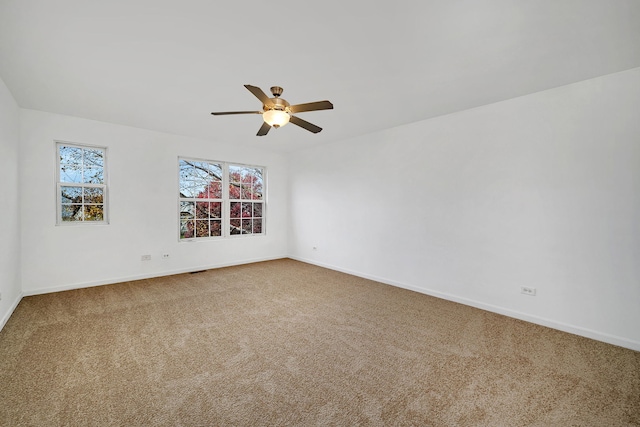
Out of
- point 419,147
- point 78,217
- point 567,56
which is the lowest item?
point 78,217

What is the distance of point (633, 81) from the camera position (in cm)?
258

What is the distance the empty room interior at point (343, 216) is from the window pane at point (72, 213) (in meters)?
0.02

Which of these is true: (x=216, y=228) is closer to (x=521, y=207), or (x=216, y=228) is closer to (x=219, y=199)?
(x=219, y=199)

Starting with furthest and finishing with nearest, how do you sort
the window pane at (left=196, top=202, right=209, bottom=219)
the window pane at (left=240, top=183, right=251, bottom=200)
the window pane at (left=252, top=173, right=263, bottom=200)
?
the window pane at (left=252, top=173, right=263, bottom=200)
the window pane at (left=240, top=183, right=251, bottom=200)
the window pane at (left=196, top=202, right=209, bottom=219)

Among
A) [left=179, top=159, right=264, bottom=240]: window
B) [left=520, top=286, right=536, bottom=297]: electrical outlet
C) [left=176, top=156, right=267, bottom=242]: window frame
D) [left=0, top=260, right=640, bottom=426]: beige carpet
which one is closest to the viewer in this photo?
[left=0, top=260, right=640, bottom=426]: beige carpet

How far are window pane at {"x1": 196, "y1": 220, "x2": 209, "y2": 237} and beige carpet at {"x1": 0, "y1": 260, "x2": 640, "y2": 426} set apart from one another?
1948 millimetres

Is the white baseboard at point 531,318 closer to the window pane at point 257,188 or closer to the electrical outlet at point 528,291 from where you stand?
the electrical outlet at point 528,291

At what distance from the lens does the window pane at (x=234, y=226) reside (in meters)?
5.92

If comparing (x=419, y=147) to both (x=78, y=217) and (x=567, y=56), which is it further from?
(x=78, y=217)

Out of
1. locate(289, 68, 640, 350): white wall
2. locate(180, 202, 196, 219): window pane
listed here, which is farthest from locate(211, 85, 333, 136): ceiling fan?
locate(180, 202, 196, 219): window pane

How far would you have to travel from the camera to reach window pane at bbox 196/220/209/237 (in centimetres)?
550

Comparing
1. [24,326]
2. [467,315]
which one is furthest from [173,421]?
[467,315]

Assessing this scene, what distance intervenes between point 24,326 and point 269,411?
9.77ft

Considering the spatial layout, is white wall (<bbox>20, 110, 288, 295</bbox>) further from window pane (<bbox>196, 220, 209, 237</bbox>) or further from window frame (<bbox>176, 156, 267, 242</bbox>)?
window pane (<bbox>196, 220, 209, 237</bbox>)
